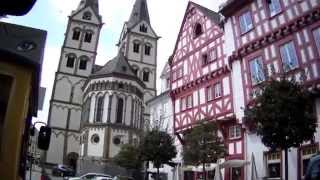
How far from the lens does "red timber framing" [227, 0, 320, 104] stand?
18547 mm

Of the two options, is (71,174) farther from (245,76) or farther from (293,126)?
(293,126)

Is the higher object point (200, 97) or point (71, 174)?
point (200, 97)

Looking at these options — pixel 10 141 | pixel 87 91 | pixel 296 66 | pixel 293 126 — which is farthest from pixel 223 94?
pixel 87 91

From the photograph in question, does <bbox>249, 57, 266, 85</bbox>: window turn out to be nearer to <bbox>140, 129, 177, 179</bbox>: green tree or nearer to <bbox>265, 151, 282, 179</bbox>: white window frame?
<bbox>265, 151, 282, 179</bbox>: white window frame

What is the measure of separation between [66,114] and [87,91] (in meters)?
9.54

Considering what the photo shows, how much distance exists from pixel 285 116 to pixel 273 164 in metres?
5.88

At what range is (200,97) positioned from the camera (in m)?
27.0

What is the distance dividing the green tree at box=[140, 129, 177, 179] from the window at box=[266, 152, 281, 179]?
836cm

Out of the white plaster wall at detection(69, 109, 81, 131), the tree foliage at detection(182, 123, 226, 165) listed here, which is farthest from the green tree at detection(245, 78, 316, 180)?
the white plaster wall at detection(69, 109, 81, 131)

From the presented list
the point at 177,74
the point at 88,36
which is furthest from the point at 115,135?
the point at 88,36

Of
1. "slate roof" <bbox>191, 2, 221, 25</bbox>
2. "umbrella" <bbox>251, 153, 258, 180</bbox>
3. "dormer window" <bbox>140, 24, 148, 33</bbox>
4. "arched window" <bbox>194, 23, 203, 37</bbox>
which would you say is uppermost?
"dormer window" <bbox>140, 24, 148, 33</bbox>

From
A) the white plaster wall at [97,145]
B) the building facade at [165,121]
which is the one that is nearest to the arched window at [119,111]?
the white plaster wall at [97,145]

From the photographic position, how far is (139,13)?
7862 centimetres

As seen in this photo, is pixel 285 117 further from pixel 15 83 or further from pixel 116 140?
pixel 116 140
